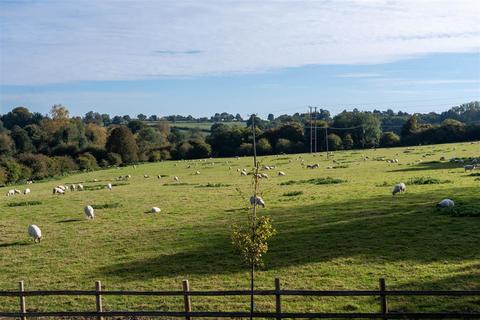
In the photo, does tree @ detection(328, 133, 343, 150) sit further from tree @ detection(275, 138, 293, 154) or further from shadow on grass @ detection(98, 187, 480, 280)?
shadow on grass @ detection(98, 187, 480, 280)

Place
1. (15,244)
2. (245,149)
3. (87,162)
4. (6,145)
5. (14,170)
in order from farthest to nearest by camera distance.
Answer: (6,145) → (245,149) → (87,162) → (14,170) → (15,244)

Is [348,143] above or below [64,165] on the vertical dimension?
above

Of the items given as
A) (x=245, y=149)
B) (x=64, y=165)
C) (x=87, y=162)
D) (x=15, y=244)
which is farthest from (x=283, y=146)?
(x=15, y=244)

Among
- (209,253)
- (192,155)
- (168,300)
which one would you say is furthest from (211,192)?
(192,155)

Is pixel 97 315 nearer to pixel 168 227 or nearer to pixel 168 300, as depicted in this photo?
pixel 168 300

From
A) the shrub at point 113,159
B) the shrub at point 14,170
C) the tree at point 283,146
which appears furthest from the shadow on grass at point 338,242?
the tree at point 283,146

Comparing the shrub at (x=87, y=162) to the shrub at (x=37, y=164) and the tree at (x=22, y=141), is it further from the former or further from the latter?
the tree at (x=22, y=141)

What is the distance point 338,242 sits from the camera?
21.4 metres

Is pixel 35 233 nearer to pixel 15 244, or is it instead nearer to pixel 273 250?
pixel 15 244

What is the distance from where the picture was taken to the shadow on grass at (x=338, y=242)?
62.9ft

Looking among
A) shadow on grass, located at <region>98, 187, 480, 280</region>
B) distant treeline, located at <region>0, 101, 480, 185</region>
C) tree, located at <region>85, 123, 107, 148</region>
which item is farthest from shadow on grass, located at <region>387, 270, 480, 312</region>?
tree, located at <region>85, 123, 107, 148</region>

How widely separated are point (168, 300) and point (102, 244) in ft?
30.4

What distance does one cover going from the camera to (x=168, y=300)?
53.4ft

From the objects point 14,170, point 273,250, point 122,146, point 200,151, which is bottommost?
point 273,250
